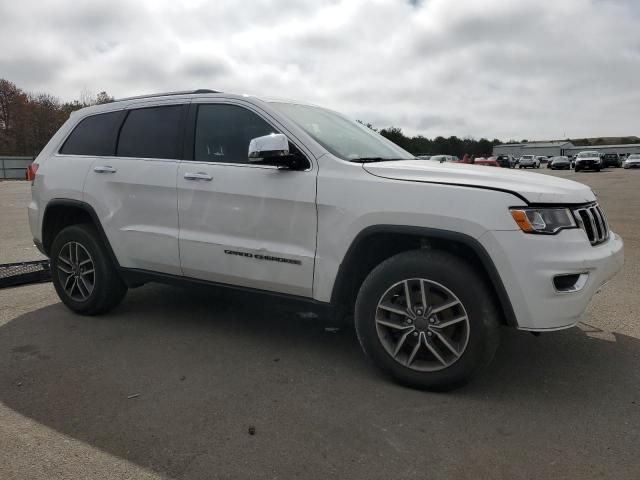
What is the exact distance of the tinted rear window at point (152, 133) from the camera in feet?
13.6

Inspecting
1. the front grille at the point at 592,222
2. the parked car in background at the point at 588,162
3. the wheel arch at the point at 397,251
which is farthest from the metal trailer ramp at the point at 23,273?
the parked car in background at the point at 588,162

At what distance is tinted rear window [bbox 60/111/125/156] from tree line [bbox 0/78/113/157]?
53.5m

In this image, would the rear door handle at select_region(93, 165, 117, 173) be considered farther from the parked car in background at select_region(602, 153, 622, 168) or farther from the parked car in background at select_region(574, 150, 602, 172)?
the parked car in background at select_region(602, 153, 622, 168)

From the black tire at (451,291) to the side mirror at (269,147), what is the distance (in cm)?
97

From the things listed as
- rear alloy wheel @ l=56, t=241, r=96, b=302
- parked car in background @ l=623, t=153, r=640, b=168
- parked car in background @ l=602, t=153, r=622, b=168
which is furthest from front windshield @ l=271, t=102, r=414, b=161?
parked car in background @ l=602, t=153, r=622, b=168

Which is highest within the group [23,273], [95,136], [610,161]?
[95,136]

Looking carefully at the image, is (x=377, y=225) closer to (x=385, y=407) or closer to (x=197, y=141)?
(x=385, y=407)

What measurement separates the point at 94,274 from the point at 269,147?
223 cm

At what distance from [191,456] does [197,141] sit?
2.38 metres

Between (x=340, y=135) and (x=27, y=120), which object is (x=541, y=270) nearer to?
(x=340, y=135)

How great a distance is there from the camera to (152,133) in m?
4.30

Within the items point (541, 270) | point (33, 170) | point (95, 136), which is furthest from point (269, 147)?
point (33, 170)

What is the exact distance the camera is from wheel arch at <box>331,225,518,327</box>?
9.63 ft

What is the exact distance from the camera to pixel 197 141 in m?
4.03
